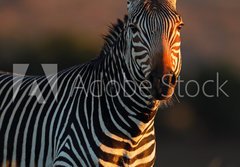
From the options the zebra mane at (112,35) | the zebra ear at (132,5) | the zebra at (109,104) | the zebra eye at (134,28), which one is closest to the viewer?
the zebra at (109,104)

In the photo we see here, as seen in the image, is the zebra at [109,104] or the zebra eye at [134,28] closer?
the zebra at [109,104]

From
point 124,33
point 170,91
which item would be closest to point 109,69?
point 124,33

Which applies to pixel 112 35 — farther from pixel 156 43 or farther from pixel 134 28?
pixel 156 43

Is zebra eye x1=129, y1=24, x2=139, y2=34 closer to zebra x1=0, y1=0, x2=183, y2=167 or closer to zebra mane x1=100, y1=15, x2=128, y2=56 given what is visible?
zebra x1=0, y1=0, x2=183, y2=167

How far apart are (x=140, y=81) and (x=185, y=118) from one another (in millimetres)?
19285

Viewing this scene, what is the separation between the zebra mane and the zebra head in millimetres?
440

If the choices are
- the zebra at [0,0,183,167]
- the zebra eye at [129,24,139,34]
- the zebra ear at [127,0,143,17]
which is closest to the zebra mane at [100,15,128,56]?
the zebra at [0,0,183,167]

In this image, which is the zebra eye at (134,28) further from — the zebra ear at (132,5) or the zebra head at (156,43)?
the zebra ear at (132,5)

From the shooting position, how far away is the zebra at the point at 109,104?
6.63 m

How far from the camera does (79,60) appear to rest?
28547 mm

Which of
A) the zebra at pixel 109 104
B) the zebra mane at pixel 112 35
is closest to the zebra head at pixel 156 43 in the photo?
the zebra at pixel 109 104

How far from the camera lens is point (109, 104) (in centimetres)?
715

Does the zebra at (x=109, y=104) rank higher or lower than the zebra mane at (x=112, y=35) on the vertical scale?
lower

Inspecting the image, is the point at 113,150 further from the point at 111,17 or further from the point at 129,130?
the point at 111,17
